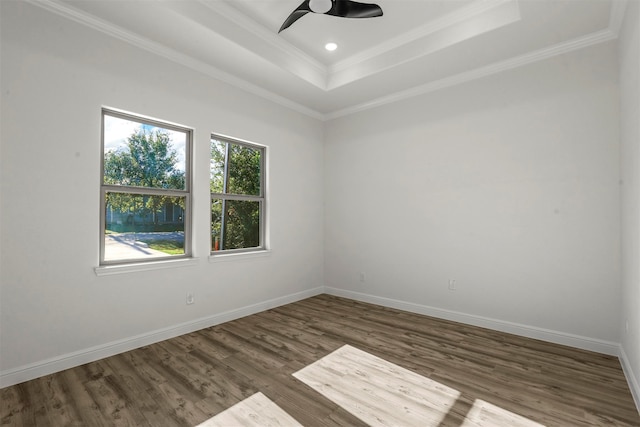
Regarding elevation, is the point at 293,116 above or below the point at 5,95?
above

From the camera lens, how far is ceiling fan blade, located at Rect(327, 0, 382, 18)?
8.40 ft

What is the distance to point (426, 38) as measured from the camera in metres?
3.33

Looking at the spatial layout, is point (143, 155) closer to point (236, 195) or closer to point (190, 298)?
point (236, 195)

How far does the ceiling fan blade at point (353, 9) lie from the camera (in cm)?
256

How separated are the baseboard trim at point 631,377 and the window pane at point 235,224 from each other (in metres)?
3.83

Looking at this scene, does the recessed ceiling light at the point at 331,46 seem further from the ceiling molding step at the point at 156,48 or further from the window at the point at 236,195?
the window at the point at 236,195

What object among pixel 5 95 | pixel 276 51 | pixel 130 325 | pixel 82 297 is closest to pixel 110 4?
pixel 5 95

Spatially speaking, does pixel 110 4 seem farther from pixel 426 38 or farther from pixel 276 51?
pixel 426 38

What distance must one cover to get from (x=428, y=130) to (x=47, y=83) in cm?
391

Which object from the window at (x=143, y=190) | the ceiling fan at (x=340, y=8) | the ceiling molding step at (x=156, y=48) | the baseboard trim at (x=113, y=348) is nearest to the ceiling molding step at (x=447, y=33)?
the ceiling fan at (x=340, y=8)

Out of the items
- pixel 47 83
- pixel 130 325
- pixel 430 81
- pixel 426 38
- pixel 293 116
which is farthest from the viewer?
pixel 293 116

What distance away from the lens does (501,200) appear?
3.54m

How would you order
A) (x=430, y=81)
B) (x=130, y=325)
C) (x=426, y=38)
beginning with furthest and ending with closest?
(x=430, y=81) < (x=426, y=38) < (x=130, y=325)

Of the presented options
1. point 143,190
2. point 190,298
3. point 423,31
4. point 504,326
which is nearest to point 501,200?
point 504,326
